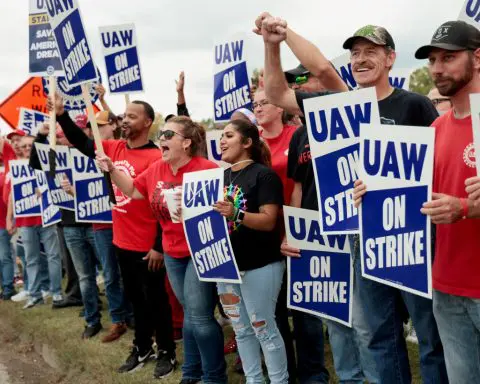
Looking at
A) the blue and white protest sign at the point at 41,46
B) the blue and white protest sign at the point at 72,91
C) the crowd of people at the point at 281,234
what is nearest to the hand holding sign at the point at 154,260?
the crowd of people at the point at 281,234

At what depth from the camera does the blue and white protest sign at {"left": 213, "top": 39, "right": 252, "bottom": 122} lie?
20.4ft

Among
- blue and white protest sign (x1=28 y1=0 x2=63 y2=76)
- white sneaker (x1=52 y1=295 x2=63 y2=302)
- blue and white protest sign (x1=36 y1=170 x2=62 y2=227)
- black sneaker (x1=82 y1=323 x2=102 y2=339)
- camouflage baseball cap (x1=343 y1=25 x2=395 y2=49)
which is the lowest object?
white sneaker (x1=52 y1=295 x2=63 y2=302)

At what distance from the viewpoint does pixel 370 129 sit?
2.80m

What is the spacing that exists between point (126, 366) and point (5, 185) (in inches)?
194

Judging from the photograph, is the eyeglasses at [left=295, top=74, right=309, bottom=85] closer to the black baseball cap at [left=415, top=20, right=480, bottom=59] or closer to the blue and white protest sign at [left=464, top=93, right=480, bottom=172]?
the black baseball cap at [left=415, top=20, right=480, bottom=59]

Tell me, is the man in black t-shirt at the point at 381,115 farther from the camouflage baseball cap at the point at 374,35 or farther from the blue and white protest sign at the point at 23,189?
the blue and white protest sign at the point at 23,189

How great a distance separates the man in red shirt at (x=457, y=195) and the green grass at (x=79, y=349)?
185 centimetres

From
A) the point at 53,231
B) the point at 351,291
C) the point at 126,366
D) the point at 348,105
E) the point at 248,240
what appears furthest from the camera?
the point at 53,231

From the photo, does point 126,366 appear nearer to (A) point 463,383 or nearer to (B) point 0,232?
(A) point 463,383

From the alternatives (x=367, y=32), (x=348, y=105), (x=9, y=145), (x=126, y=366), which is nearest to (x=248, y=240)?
(x=348, y=105)

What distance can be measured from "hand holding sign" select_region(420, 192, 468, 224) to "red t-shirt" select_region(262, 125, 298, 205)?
202 centimetres

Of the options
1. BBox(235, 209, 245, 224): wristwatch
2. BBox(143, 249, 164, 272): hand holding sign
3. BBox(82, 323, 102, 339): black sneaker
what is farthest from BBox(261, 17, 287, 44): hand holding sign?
BBox(82, 323, 102, 339): black sneaker

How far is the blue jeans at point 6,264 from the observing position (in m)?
9.32

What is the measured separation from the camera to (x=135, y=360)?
539 cm
